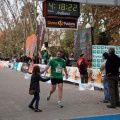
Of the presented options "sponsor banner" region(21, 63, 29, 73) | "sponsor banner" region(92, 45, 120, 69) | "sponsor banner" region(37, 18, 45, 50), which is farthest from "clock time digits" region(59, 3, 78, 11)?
"sponsor banner" region(21, 63, 29, 73)

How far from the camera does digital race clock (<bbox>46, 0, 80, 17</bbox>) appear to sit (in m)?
10.9

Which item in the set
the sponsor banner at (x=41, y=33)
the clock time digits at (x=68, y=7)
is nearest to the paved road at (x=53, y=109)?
the clock time digits at (x=68, y=7)

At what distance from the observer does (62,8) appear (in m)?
11.1

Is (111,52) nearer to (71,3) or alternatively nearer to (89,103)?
(89,103)

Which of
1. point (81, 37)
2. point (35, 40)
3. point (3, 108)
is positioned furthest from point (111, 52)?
point (35, 40)

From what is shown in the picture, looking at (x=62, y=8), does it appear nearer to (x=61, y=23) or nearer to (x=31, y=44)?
(x=61, y=23)

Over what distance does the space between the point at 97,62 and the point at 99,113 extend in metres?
7.91

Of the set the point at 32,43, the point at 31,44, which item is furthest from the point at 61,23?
the point at 31,44

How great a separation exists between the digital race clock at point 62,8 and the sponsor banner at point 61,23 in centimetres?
31

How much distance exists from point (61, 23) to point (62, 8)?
0.68m

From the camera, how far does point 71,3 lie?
11.3 metres

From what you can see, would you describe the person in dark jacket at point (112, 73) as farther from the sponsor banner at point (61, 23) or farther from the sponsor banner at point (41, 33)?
the sponsor banner at point (41, 33)

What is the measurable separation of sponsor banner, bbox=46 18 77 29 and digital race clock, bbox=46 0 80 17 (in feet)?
1.03

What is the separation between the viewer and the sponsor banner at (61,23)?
11298 millimetres
